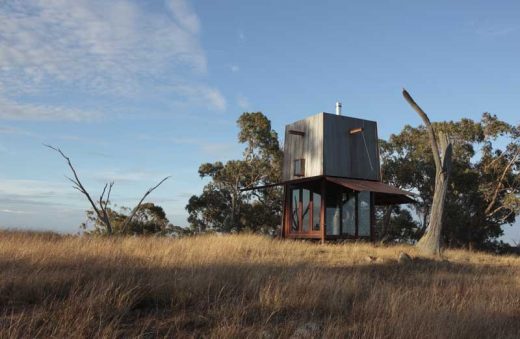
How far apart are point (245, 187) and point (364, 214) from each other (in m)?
11.7

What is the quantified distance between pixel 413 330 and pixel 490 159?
29384 mm

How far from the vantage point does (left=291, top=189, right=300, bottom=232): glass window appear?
22.9 metres

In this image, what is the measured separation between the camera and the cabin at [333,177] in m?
21.3

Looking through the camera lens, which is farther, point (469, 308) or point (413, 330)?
point (469, 308)

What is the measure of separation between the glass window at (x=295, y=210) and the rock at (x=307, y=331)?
17.0 m

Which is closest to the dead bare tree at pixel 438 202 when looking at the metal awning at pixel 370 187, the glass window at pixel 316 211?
the metal awning at pixel 370 187

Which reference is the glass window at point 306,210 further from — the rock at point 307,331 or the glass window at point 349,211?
the rock at point 307,331

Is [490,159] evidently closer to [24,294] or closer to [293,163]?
[293,163]

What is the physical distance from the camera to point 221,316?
→ 19.7 feet

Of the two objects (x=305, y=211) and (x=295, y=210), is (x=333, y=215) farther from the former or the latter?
(x=295, y=210)

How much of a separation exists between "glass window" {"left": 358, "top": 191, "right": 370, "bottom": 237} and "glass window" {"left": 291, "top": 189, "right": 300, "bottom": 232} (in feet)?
8.97

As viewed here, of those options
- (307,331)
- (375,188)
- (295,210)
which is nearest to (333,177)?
(375,188)

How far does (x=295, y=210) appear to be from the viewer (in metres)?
23.1

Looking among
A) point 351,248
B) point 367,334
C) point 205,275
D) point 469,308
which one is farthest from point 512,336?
point 351,248
